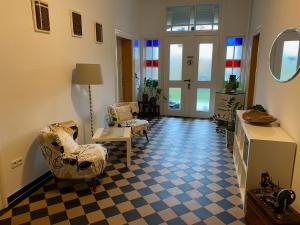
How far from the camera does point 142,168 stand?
3297 mm

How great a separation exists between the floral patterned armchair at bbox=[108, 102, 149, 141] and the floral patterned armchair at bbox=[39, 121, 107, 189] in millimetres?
1336

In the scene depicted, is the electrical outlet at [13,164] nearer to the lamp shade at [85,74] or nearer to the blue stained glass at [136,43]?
the lamp shade at [85,74]

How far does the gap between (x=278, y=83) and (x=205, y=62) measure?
10.7 ft

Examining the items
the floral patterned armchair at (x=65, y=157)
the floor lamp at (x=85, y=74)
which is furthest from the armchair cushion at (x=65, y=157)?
the floor lamp at (x=85, y=74)

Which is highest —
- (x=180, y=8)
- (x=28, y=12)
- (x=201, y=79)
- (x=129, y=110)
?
(x=180, y=8)

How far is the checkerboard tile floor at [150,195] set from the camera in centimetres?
223

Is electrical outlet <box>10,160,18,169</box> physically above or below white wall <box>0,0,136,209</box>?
below

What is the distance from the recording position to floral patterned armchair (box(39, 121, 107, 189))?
2.54 meters

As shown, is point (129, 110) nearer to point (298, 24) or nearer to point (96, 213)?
point (96, 213)

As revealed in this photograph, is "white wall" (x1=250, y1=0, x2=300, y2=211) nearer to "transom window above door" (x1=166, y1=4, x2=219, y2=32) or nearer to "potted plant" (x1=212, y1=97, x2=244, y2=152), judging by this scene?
"potted plant" (x1=212, y1=97, x2=244, y2=152)

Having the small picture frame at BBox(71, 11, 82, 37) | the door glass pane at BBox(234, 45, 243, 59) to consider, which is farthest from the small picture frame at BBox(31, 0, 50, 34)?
the door glass pane at BBox(234, 45, 243, 59)

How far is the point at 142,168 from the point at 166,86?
3.45 metres

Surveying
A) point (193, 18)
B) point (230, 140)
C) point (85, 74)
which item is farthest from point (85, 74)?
point (193, 18)

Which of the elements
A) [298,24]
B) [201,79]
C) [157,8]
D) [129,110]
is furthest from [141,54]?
[298,24]
